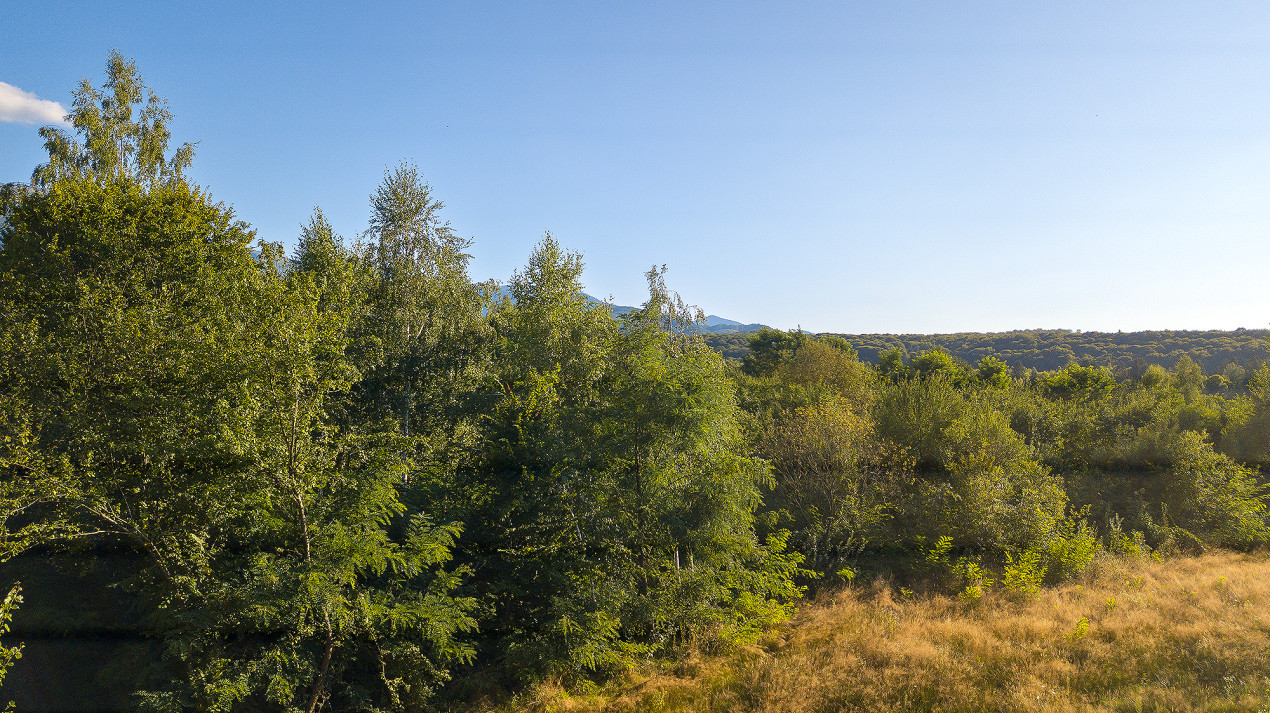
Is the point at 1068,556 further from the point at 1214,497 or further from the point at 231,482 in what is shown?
the point at 231,482

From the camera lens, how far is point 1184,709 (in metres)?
7.63

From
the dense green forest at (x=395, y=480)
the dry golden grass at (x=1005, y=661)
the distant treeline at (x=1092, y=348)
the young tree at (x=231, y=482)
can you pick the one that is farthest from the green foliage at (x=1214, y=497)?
the distant treeline at (x=1092, y=348)

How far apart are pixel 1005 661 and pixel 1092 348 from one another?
7984 cm

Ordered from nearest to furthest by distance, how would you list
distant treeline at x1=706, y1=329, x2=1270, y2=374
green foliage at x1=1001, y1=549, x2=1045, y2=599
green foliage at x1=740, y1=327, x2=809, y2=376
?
1. green foliage at x1=1001, y1=549, x2=1045, y2=599
2. green foliage at x1=740, y1=327, x2=809, y2=376
3. distant treeline at x1=706, y1=329, x2=1270, y2=374

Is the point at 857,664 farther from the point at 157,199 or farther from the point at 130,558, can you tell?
the point at 157,199

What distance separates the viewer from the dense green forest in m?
8.57

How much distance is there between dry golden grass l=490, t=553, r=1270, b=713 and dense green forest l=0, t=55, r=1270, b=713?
2.95 feet

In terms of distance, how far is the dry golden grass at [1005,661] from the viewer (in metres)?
8.50

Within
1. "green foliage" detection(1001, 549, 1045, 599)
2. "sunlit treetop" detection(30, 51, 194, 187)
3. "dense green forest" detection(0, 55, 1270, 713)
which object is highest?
"sunlit treetop" detection(30, 51, 194, 187)

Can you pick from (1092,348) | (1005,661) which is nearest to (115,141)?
(1005,661)

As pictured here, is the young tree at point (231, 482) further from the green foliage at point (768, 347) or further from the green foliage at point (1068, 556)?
the green foliage at point (768, 347)

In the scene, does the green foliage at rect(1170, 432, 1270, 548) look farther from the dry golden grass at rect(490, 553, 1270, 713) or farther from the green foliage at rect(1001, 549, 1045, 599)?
the green foliage at rect(1001, 549, 1045, 599)

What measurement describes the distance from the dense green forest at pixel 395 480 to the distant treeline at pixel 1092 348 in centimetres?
3577

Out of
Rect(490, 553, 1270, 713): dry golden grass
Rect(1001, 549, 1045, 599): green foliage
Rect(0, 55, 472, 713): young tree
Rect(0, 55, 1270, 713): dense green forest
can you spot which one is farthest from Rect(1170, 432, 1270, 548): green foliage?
Rect(0, 55, 472, 713): young tree
